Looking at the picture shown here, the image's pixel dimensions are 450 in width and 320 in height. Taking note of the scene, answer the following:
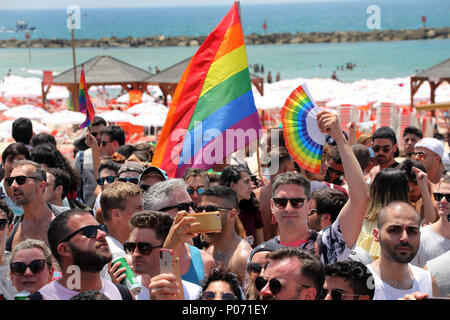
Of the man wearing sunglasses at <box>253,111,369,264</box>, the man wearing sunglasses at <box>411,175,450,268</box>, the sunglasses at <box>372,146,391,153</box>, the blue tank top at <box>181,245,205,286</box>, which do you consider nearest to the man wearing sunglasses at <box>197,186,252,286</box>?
the blue tank top at <box>181,245,205,286</box>

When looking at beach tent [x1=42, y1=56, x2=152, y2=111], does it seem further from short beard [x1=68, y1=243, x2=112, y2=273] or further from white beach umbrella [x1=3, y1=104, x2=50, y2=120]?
short beard [x1=68, y1=243, x2=112, y2=273]

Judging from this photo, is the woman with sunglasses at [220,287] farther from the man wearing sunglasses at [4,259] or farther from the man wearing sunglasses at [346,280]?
the man wearing sunglasses at [4,259]

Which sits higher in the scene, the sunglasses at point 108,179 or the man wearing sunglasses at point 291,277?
the man wearing sunglasses at point 291,277

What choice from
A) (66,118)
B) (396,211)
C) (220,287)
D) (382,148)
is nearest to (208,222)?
(220,287)

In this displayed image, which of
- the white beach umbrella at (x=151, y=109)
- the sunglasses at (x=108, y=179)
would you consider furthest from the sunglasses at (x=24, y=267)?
the white beach umbrella at (x=151, y=109)

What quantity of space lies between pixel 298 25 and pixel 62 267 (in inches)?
6065

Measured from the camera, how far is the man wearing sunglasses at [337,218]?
351 centimetres

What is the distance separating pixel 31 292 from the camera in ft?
10.6

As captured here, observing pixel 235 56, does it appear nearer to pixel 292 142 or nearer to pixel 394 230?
pixel 292 142

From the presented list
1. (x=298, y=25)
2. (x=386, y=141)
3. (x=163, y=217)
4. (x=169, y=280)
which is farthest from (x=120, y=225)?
(x=298, y=25)

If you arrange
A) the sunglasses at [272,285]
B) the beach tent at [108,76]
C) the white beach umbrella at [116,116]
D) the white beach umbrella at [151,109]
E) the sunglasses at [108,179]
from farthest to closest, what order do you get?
the beach tent at [108,76] < the white beach umbrella at [116,116] < the white beach umbrella at [151,109] < the sunglasses at [108,179] < the sunglasses at [272,285]

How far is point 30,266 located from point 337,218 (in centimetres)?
165

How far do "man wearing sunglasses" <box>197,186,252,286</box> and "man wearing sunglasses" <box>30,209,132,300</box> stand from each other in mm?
1047

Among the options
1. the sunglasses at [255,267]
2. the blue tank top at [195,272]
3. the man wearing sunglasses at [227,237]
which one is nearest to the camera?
the sunglasses at [255,267]
